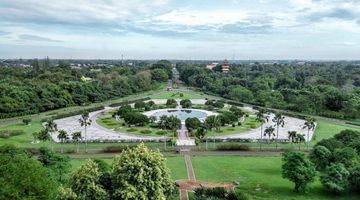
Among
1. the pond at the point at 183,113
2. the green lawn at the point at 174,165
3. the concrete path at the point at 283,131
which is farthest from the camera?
the pond at the point at 183,113

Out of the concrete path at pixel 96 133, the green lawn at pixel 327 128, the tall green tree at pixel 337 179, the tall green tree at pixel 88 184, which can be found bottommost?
the concrete path at pixel 96 133

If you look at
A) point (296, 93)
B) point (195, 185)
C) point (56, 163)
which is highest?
point (296, 93)

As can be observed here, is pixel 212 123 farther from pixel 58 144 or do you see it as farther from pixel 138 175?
pixel 138 175

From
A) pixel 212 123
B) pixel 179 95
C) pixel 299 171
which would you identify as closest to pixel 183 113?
pixel 212 123

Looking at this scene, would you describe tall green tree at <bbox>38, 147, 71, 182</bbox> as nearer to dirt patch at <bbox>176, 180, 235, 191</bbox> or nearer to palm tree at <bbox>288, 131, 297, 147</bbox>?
dirt patch at <bbox>176, 180, 235, 191</bbox>

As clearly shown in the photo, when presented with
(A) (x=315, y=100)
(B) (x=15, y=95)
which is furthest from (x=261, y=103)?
(B) (x=15, y=95)

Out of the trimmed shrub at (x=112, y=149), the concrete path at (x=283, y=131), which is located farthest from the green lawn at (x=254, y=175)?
the concrete path at (x=283, y=131)

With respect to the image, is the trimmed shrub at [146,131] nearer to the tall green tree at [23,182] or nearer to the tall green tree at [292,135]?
the tall green tree at [292,135]
